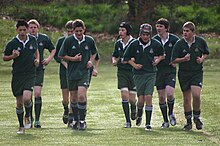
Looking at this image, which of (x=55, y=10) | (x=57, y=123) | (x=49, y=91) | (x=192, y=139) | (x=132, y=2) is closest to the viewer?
(x=192, y=139)

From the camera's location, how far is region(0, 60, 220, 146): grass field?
13250mm

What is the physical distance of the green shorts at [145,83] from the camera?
14.9 m

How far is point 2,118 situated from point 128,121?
3.36 m

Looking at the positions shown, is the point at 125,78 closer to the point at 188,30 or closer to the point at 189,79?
the point at 189,79

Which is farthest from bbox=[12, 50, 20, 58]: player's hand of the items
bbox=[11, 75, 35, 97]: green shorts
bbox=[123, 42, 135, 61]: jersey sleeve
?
bbox=[123, 42, 135, 61]: jersey sleeve

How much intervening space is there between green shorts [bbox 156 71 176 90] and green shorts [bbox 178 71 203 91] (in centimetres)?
43

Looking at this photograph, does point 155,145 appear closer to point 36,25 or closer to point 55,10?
point 36,25

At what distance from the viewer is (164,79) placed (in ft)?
51.1

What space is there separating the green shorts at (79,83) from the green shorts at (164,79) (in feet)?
4.82

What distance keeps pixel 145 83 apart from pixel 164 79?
0.74m

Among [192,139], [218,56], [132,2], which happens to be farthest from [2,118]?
[132,2]

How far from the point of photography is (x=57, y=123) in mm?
16641

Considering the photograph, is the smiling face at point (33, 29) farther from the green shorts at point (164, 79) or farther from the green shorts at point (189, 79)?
the green shorts at point (189, 79)

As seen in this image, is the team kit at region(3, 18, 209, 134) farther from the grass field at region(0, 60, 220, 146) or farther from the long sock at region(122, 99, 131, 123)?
the grass field at region(0, 60, 220, 146)
